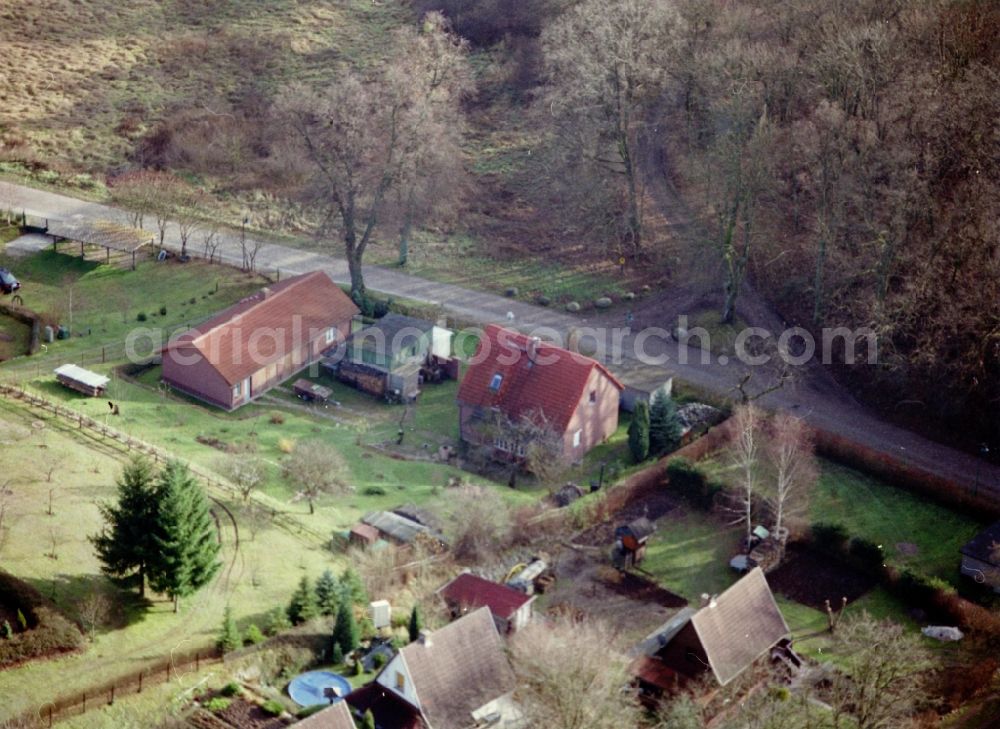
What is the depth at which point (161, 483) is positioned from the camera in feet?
128

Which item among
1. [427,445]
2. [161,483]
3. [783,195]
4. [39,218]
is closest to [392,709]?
[161,483]

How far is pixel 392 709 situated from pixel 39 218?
41.3 meters

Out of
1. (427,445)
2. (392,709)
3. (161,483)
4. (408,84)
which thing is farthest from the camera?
(408,84)

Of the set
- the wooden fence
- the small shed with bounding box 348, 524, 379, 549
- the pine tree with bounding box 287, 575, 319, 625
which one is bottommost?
the wooden fence

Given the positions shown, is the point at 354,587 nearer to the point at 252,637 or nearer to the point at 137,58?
the point at 252,637

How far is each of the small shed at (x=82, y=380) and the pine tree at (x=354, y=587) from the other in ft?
53.6

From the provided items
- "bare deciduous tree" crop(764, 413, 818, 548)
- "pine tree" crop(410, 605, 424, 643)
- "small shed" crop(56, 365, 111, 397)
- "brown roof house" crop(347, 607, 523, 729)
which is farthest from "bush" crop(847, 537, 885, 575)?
"small shed" crop(56, 365, 111, 397)

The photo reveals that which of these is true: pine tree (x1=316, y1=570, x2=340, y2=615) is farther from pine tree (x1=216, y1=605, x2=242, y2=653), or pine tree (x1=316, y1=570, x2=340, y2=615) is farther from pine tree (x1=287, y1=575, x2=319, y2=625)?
pine tree (x1=216, y1=605, x2=242, y2=653)

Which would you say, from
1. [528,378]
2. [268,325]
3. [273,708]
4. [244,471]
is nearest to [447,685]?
[273,708]

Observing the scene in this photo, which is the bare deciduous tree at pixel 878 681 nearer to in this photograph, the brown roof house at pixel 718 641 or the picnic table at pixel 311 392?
the brown roof house at pixel 718 641

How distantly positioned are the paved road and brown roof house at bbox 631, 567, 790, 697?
1331 centimetres

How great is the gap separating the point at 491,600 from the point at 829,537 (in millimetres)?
12938

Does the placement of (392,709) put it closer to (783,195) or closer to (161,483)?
(161,483)

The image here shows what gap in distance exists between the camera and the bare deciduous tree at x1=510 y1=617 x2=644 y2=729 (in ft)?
111
